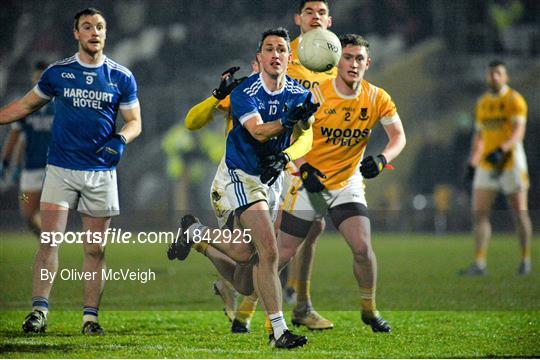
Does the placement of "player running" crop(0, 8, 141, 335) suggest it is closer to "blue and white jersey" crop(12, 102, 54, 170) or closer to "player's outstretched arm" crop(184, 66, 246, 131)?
"player's outstretched arm" crop(184, 66, 246, 131)

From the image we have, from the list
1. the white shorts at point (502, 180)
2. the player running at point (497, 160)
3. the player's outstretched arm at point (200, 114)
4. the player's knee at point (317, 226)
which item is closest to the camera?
the player's outstretched arm at point (200, 114)

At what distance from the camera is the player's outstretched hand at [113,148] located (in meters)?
6.38

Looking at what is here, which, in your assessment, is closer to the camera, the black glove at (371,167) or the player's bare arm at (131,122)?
the black glove at (371,167)

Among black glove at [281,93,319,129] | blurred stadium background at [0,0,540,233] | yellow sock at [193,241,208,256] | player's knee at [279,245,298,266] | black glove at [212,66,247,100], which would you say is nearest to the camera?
black glove at [281,93,319,129]

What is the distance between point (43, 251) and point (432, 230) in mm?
15310

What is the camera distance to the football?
267 inches

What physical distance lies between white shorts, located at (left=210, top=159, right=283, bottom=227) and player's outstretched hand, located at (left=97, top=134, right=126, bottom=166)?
634 mm

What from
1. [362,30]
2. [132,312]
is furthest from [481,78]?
[132,312]

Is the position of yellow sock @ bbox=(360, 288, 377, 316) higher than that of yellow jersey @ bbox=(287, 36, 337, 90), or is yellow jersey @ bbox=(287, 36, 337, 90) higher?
yellow jersey @ bbox=(287, 36, 337, 90)

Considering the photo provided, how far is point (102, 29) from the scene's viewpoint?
6.46 meters

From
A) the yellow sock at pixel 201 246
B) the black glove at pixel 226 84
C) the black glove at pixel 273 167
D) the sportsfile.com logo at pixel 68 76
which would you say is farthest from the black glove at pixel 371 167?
the sportsfile.com logo at pixel 68 76

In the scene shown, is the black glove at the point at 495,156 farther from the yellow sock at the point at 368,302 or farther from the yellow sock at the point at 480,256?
A: the yellow sock at the point at 368,302

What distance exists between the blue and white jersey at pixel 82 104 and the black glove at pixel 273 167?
1.19 meters

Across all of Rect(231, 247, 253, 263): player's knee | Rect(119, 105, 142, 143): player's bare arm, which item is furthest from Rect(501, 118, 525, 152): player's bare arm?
Rect(119, 105, 142, 143): player's bare arm
